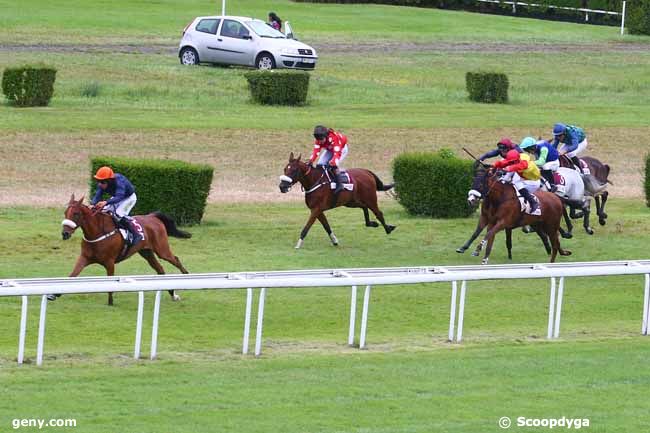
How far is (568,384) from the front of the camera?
10938 mm

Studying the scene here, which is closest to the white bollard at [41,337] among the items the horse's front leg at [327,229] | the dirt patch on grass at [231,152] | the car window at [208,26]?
the horse's front leg at [327,229]

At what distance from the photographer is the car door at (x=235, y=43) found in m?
33.2

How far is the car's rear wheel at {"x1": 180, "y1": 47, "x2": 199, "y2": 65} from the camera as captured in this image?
3394 cm

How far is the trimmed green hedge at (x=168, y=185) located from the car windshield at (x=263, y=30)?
13.9 meters

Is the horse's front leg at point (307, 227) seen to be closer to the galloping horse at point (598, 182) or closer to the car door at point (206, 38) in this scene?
the galloping horse at point (598, 182)

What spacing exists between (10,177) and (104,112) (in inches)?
210

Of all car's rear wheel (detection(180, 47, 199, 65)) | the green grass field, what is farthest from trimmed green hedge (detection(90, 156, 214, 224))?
car's rear wheel (detection(180, 47, 199, 65))

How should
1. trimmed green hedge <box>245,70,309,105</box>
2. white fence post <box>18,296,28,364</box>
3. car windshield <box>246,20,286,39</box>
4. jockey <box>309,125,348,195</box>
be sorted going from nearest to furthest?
white fence post <box>18,296,28,364</box>
jockey <box>309,125,348,195</box>
trimmed green hedge <box>245,70,309,105</box>
car windshield <box>246,20,286,39</box>

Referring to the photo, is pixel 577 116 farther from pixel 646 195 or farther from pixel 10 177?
pixel 10 177

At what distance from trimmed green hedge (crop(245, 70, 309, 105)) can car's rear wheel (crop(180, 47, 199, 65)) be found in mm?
3895

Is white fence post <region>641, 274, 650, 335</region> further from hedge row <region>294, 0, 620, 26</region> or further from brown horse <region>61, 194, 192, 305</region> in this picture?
hedge row <region>294, 0, 620, 26</region>

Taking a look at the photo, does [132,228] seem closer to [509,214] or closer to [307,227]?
[307,227]

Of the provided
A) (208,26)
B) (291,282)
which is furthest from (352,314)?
(208,26)

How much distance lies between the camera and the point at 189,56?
3397 cm
